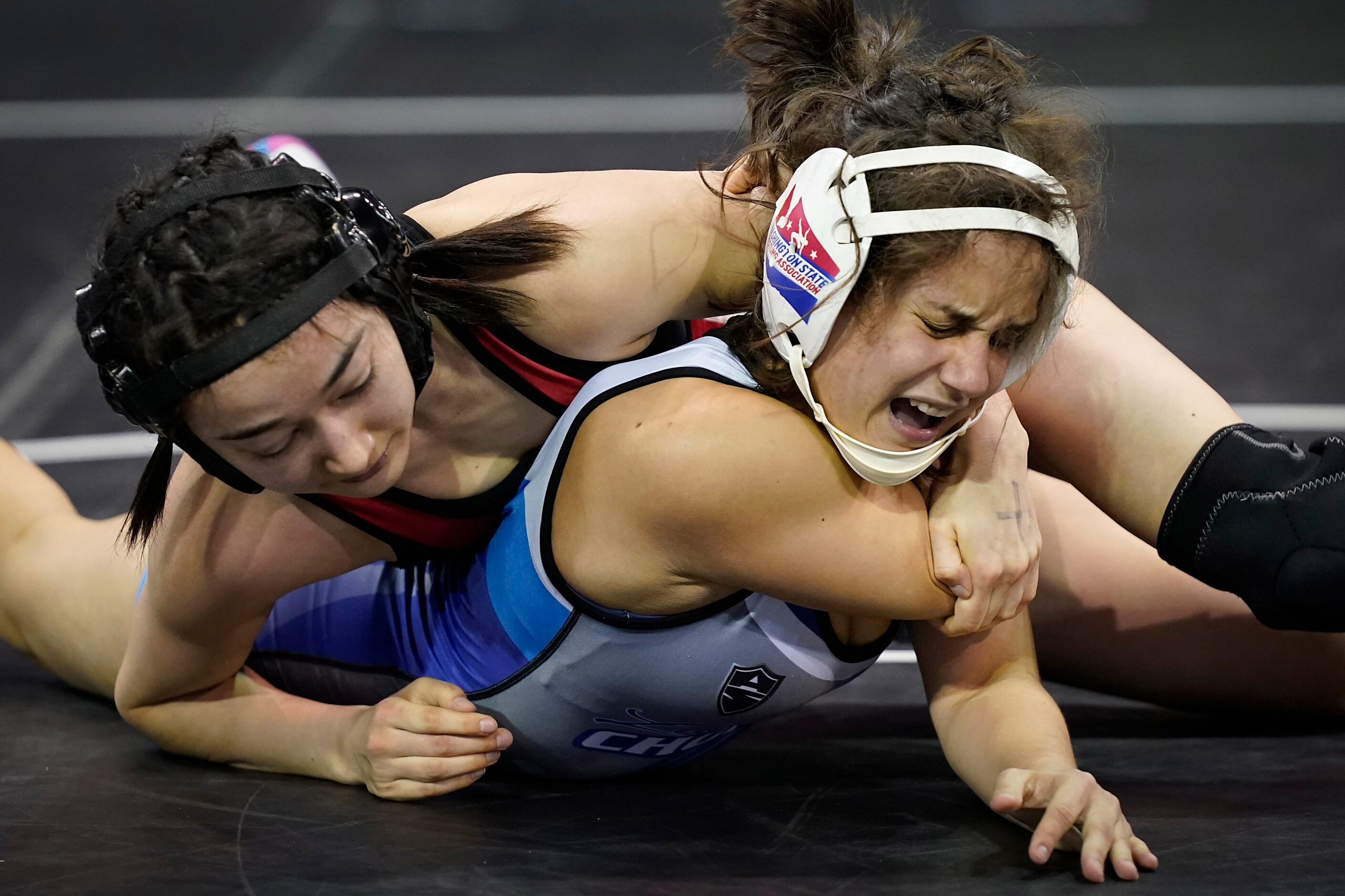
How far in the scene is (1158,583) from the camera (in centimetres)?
300

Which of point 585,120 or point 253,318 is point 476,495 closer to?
point 253,318

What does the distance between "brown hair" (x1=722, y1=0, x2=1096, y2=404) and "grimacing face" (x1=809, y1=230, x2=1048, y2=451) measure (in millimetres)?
29

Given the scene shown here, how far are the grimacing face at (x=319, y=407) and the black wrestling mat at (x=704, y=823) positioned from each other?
0.55 meters

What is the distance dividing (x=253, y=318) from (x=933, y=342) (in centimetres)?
88

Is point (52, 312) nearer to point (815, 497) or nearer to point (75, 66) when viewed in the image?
point (75, 66)

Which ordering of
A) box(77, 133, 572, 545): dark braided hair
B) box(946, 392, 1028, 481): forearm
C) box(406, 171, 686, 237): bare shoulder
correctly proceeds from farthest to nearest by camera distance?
box(406, 171, 686, 237): bare shoulder → box(946, 392, 1028, 481): forearm → box(77, 133, 572, 545): dark braided hair

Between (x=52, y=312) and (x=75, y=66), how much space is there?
125 inches

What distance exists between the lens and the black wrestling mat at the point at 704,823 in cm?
221

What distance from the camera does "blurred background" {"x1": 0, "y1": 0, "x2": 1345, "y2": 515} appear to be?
4957 millimetres

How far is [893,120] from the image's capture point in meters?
2.18

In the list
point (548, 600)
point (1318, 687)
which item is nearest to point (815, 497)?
point (548, 600)

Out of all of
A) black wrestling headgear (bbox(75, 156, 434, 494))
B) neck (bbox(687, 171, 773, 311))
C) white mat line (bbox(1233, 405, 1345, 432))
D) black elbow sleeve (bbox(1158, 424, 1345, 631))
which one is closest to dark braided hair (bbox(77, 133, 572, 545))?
black wrestling headgear (bbox(75, 156, 434, 494))

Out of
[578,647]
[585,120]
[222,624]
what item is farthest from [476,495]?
[585,120]

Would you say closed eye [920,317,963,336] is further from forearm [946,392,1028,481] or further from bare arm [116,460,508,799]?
bare arm [116,460,508,799]
